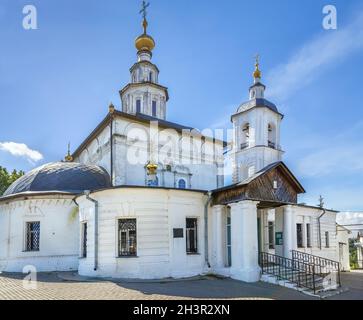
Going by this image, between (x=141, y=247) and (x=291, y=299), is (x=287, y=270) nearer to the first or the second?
(x=291, y=299)

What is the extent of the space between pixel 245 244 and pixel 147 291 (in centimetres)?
421

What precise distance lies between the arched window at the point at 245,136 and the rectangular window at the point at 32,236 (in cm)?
1127

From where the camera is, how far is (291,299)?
9.87 meters

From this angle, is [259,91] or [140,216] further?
→ [259,91]

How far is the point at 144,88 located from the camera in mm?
23984

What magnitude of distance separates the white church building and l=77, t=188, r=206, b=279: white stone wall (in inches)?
1.5

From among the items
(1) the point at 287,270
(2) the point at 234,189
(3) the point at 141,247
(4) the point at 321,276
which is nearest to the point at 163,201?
(3) the point at 141,247

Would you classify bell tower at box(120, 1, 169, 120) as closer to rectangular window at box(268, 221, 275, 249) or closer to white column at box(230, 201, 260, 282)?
rectangular window at box(268, 221, 275, 249)

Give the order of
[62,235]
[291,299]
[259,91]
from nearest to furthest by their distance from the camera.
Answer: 1. [291,299]
2. [62,235]
3. [259,91]

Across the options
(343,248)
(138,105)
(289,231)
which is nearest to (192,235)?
(289,231)

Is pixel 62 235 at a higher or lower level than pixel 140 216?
lower

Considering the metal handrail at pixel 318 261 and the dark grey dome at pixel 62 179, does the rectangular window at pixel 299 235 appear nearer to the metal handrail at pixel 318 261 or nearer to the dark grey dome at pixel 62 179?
the metal handrail at pixel 318 261

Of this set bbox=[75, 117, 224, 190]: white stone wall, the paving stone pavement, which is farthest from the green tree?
the paving stone pavement
